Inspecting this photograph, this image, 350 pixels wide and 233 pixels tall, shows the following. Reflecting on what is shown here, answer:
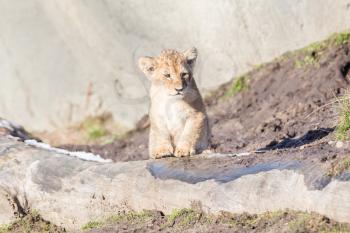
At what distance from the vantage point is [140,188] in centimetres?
816

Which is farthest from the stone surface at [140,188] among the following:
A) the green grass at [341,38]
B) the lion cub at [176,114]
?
the green grass at [341,38]

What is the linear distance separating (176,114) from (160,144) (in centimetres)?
35

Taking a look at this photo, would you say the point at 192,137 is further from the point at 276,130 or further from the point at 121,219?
the point at 276,130

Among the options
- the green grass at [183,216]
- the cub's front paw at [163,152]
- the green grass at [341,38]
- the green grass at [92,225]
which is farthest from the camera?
the green grass at [341,38]

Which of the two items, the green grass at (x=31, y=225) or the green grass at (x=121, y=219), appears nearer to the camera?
the green grass at (x=121, y=219)

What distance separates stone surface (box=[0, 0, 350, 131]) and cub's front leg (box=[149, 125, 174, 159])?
4.52 metres

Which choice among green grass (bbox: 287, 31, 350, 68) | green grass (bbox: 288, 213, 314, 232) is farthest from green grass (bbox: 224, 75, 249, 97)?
green grass (bbox: 288, 213, 314, 232)

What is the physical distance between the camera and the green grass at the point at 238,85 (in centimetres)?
1378

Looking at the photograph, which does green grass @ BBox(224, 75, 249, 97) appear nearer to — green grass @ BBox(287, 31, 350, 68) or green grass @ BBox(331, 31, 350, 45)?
green grass @ BBox(287, 31, 350, 68)

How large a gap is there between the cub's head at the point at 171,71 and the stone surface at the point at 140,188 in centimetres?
85

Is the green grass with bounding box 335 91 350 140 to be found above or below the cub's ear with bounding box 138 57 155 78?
below

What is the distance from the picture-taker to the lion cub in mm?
8898

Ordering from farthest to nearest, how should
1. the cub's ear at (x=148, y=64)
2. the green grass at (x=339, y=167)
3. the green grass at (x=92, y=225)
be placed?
the cub's ear at (x=148, y=64), the green grass at (x=92, y=225), the green grass at (x=339, y=167)

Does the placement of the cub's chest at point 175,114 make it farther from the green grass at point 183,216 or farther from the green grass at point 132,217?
the green grass at point 183,216
